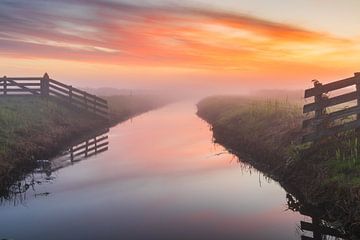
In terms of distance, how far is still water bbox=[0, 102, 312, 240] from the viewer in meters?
11.9

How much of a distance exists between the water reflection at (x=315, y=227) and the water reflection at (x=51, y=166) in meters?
9.19

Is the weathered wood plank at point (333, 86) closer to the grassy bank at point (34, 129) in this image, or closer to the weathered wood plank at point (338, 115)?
the weathered wood plank at point (338, 115)

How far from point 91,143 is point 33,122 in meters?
4.05

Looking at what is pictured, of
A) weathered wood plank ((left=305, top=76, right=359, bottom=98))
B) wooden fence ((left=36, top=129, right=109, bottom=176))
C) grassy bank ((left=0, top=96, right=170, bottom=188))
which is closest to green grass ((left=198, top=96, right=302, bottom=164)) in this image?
weathered wood plank ((left=305, top=76, right=359, bottom=98))

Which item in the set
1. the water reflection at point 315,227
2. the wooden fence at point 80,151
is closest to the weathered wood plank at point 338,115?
the water reflection at point 315,227

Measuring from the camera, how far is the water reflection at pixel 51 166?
50.1 feet

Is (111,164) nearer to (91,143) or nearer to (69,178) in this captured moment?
(69,178)

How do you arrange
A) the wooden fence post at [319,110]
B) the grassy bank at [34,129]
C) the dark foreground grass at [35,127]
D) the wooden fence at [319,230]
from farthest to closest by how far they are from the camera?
the dark foreground grass at [35,127] < the grassy bank at [34,129] < the wooden fence post at [319,110] < the wooden fence at [319,230]

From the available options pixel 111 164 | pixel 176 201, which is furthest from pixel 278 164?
pixel 111 164

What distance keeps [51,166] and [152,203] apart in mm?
7888

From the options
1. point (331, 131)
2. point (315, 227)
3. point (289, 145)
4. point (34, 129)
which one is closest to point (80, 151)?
point (34, 129)

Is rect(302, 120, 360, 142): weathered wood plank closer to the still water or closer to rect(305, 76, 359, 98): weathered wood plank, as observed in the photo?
rect(305, 76, 359, 98): weathered wood plank

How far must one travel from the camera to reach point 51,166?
20.3 m

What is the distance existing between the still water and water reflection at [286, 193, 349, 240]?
9.0 inches
